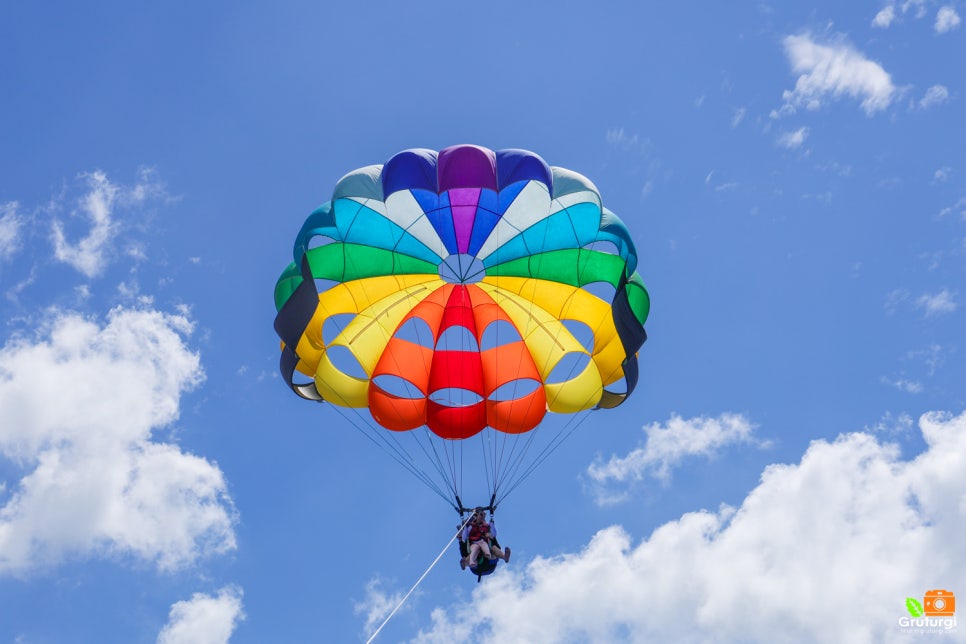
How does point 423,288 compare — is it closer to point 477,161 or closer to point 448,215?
point 448,215

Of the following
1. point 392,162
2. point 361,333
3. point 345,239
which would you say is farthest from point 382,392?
point 392,162

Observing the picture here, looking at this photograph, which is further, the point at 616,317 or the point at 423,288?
the point at 423,288

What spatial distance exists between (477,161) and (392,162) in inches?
52.9

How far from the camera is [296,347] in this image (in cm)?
2006

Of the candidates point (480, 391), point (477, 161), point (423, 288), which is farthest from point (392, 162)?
point (480, 391)

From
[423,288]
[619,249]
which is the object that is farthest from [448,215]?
[619,249]

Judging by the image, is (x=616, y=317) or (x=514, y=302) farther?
(x=514, y=302)

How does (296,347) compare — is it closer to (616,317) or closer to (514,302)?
(514,302)

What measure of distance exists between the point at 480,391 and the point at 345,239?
11.3ft

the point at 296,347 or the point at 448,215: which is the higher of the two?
the point at 448,215

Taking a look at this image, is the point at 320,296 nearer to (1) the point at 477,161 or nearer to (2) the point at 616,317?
(1) the point at 477,161

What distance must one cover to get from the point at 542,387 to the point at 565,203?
3.17 metres

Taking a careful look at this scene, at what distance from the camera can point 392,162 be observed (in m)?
19.4

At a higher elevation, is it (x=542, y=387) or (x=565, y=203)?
(x=565, y=203)
